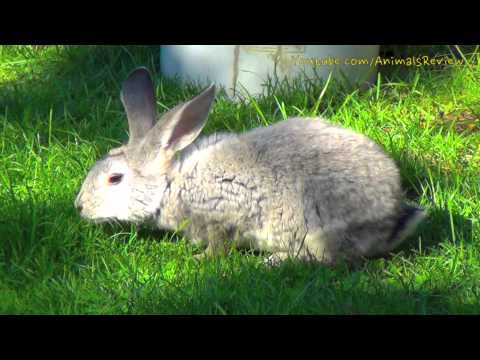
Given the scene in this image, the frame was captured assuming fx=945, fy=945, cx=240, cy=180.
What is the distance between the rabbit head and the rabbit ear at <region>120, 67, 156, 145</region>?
0.01 m

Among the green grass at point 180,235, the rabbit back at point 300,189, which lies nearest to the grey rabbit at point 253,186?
the rabbit back at point 300,189

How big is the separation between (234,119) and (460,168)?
1527 millimetres

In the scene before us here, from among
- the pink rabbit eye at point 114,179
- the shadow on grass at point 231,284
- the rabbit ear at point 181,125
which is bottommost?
the shadow on grass at point 231,284

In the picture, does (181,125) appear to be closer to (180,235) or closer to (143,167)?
(143,167)

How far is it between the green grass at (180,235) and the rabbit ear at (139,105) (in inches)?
19.0

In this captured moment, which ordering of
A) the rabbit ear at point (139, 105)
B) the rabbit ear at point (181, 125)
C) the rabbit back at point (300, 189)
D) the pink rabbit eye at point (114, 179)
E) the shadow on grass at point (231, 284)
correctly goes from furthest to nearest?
the rabbit ear at point (139, 105) < the pink rabbit eye at point (114, 179) < the rabbit ear at point (181, 125) < the rabbit back at point (300, 189) < the shadow on grass at point (231, 284)

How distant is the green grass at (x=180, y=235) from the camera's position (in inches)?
177

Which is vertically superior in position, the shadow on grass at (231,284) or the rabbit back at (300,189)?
the rabbit back at (300,189)

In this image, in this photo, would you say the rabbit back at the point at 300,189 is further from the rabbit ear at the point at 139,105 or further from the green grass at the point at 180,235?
the rabbit ear at the point at 139,105

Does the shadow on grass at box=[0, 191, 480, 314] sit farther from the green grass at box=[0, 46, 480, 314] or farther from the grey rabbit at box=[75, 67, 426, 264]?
A: the grey rabbit at box=[75, 67, 426, 264]

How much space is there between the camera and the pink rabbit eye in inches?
215

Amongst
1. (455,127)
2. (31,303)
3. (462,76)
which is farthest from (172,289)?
(462,76)

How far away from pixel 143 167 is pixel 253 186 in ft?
2.42

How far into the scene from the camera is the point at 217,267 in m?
4.74
